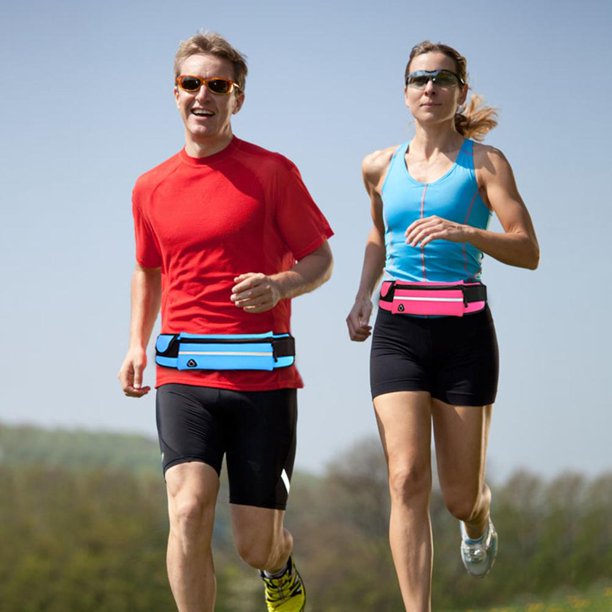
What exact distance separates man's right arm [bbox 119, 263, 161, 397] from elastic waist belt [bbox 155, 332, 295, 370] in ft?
0.80

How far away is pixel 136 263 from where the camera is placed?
5.41m

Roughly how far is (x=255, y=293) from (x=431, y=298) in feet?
3.69

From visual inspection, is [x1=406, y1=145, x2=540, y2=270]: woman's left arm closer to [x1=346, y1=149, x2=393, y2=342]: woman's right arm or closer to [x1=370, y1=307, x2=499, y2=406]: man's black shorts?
[x1=370, y1=307, x2=499, y2=406]: man's black shorts

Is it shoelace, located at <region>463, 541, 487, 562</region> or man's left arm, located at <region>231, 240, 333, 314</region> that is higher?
man's left arm, located at <region>231, 240, 333, 314</region>

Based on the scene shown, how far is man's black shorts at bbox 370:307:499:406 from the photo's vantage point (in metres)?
5.26

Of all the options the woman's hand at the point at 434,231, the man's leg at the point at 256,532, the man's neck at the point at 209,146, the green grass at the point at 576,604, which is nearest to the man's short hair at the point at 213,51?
the man's neck at the point at 209,146

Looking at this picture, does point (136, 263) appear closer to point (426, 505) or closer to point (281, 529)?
point (281, 529)

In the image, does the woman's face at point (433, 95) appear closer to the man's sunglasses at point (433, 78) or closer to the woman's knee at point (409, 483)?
the man's sunglasses at point (433, 78)

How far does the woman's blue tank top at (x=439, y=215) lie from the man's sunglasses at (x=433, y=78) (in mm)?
382

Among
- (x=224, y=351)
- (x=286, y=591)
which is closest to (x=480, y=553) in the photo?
(x=286, y=591)

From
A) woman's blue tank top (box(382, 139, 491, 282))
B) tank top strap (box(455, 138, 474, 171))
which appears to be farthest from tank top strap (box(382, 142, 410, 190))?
tank top strap (box(455, 138, 474, 171))

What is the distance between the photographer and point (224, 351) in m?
4.84

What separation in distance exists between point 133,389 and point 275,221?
1081 mm

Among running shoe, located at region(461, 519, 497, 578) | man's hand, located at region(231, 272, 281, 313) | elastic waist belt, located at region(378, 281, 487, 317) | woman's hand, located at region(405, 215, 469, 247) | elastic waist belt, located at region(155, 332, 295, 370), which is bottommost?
running shoe, located at region(461, 519, 497, 578)
